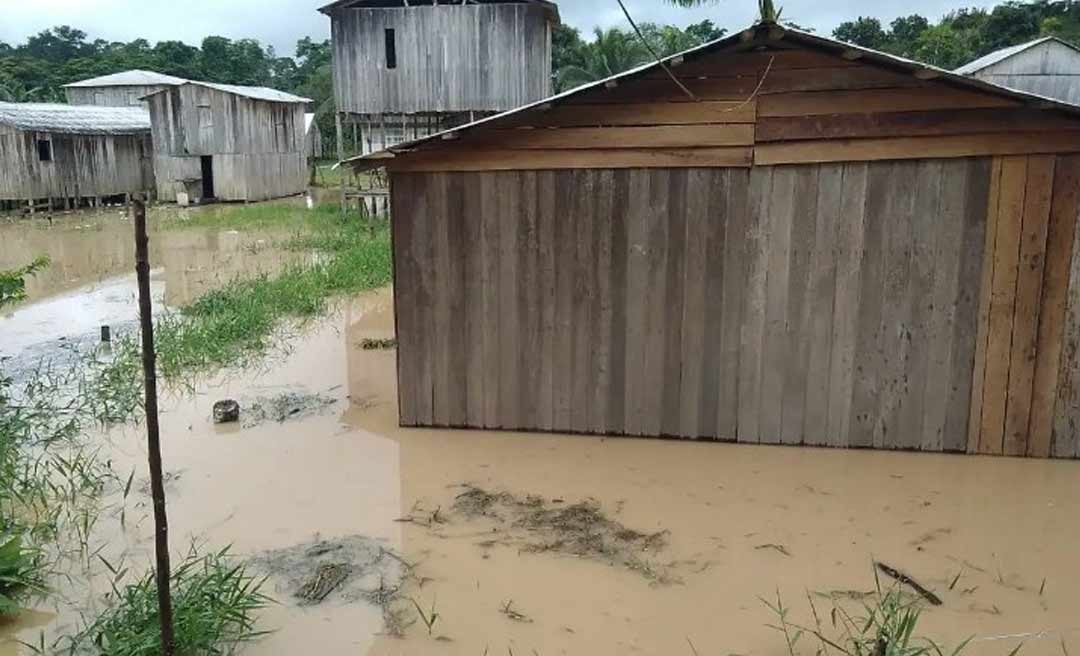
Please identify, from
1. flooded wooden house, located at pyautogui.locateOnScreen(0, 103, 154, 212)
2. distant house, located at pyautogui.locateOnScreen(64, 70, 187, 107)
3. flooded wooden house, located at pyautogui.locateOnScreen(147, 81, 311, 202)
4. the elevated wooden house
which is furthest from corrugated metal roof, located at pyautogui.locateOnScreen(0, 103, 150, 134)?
the elevated wooden house

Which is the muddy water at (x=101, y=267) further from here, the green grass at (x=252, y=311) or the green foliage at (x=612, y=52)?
the green foliage at (x=612, y=52)

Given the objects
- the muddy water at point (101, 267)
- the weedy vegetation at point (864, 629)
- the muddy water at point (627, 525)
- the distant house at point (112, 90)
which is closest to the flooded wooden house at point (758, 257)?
the muddy water at point (627, 525)

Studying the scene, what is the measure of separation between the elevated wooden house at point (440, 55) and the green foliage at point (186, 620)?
17.4 metres

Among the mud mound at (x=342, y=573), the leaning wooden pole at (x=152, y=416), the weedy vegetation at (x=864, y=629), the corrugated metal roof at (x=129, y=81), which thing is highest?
the corrugated metal roof at (x=129, y=81)

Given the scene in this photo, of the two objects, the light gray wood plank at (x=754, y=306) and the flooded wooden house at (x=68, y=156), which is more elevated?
the flooded wooden house at (x=68, y=156)

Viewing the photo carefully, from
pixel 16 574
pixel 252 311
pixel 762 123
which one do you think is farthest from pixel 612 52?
pixel 16 574

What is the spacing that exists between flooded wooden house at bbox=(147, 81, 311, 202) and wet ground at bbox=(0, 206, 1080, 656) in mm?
24315

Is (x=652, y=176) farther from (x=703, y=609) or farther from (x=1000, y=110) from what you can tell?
(x=703, y=609)

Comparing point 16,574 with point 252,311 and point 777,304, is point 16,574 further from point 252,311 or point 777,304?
point 252,311

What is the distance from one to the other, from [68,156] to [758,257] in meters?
27.9

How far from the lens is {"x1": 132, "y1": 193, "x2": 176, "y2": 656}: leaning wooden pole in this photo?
3293 mm

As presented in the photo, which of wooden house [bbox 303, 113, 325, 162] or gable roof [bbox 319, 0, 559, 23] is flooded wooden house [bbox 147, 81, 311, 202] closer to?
wooden house [bbox 303, 113, 325, 162]

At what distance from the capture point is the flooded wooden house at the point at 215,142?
1152 inches

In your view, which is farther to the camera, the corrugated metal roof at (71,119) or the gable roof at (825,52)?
the corrugated metal roof at (71,119)
